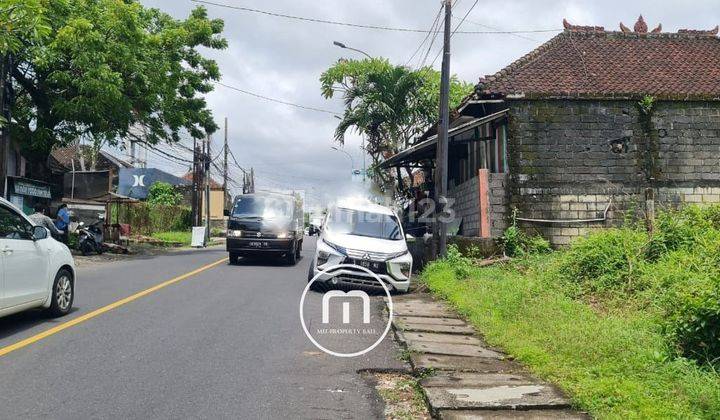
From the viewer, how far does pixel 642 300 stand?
816 cm

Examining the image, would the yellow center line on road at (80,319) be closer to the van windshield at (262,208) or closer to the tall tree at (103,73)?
the van windshield at (262,208)

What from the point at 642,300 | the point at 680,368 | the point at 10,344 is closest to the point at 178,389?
the point at 10,344

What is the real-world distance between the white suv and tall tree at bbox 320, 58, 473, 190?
45.9 ft

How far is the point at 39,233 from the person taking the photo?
24.4 feet

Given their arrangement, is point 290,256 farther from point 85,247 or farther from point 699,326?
point 699,326

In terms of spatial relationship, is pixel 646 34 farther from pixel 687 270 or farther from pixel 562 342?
pixel 562 342

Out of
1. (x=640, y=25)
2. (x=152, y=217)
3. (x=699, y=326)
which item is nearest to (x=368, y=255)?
(x=699, y=326)

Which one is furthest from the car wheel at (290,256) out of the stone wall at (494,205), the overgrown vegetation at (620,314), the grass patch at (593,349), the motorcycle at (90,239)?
the grass patch at (593,349)

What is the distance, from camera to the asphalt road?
4484 mm

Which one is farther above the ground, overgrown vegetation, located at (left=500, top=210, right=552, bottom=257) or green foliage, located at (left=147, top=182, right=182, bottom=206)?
→ green foliage, located at (left=147, top=182, right=182, bottom=206)

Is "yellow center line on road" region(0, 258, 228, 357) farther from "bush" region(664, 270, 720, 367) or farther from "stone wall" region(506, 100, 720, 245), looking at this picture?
"stone wall" region(506, 100, 720, 245)

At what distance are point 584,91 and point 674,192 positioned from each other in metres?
3.34

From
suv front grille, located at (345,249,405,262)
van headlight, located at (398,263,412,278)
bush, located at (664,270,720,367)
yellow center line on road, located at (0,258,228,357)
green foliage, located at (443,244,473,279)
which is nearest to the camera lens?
bush, located at (664,270,720,367)

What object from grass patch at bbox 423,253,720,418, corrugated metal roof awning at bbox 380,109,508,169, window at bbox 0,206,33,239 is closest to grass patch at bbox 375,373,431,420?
grass patch at bbox 423,253,720,418
